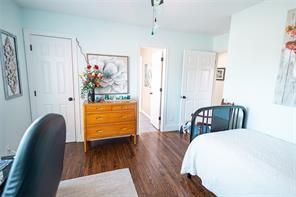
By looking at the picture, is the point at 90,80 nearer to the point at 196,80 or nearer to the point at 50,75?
the point at 50,75

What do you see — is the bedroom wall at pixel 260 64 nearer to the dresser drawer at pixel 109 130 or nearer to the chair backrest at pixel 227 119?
the chair backrest at pixel 227 119

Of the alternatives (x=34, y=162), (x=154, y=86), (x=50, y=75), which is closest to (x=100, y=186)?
(x=34, y=162)

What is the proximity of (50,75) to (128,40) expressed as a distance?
165cm

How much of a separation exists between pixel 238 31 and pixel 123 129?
2635 mm

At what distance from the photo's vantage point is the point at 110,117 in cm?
288

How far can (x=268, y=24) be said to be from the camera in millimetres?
2035

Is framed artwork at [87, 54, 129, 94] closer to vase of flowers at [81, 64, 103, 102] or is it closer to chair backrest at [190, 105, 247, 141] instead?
vase of flowers at [81, 64, 103, 102]

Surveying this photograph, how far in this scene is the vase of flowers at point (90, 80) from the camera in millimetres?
2809

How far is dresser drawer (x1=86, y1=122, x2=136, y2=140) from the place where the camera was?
2789mm

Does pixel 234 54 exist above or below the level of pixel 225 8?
below

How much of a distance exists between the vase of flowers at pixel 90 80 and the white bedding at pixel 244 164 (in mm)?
1985

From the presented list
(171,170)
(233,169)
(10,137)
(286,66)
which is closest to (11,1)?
(10,137)

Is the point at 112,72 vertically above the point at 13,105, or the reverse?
the point at 112,72

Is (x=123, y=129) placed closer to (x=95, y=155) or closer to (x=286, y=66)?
(x=95, y=155)
